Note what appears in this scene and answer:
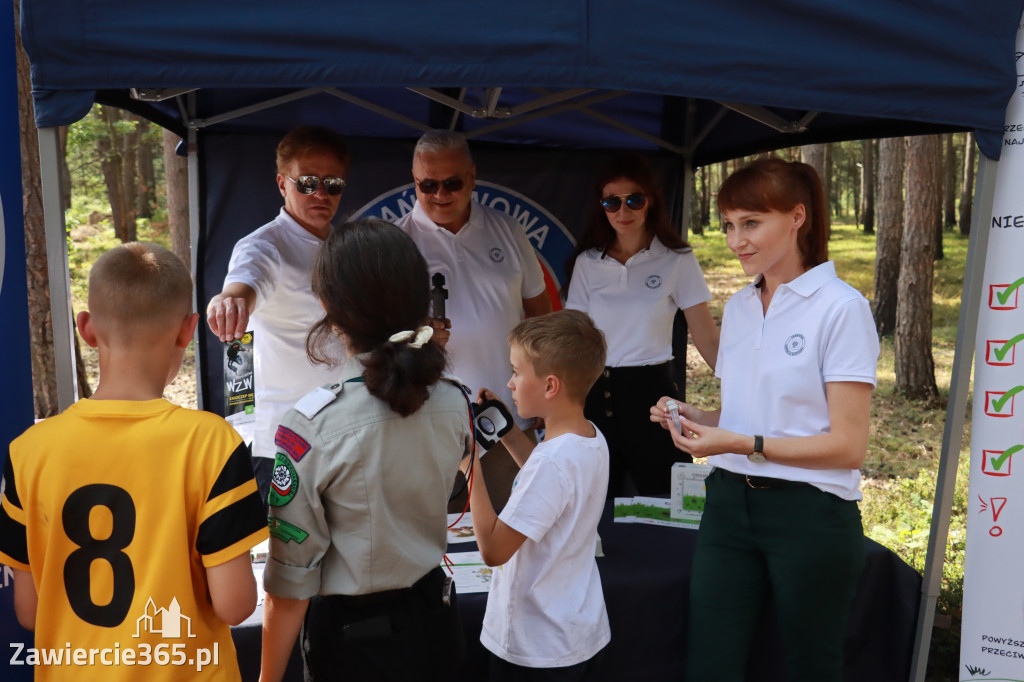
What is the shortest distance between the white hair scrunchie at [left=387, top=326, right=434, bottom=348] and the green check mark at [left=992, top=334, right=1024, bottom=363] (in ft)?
6.07

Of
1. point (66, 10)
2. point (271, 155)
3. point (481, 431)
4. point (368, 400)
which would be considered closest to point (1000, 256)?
point (481, 431)

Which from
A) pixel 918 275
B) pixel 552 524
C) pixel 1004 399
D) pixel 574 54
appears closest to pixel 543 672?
pixel 552 524

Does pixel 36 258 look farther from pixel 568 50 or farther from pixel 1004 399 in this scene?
pixel 1004 399

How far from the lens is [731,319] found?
223 centimetres

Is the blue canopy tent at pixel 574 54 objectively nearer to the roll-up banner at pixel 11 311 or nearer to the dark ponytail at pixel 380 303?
the roll-up banner at pixel 11 311

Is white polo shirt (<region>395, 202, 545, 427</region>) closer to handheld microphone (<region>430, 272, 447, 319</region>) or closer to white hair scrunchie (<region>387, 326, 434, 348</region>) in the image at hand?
handheld microphone (<region>430, 272, 447, 319</region>)

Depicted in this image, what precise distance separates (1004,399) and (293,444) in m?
2.08

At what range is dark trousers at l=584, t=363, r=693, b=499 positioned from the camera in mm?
3217

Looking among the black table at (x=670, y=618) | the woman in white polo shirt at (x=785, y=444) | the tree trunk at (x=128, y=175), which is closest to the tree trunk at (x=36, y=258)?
the black table at (x=670, y=618)

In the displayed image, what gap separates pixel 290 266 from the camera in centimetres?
300

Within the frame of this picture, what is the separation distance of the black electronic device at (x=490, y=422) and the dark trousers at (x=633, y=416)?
4.81 ft

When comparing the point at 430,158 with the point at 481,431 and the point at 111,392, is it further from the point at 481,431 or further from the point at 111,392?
the point at 111,392

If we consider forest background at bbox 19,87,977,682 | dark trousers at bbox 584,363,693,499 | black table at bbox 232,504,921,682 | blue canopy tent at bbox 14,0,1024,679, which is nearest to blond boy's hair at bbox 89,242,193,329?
blue canopy tent at bbox 14,0,1024,679

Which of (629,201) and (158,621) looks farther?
(629,201)
